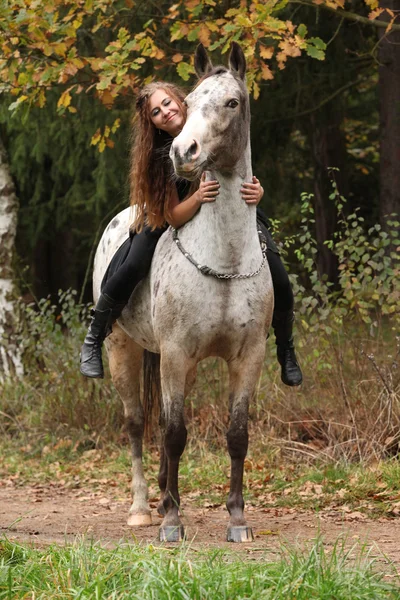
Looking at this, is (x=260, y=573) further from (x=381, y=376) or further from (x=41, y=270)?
(x=41, y=270)

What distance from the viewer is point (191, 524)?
6836mm

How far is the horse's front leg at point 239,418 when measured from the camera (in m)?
6.06

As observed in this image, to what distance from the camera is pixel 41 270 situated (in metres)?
20.3

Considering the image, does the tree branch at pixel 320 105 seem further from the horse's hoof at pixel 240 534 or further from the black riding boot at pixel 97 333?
the horse's hoof at pixel 240 534

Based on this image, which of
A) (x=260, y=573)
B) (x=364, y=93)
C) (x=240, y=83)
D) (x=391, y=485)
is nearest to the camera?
(x=260, y=573)

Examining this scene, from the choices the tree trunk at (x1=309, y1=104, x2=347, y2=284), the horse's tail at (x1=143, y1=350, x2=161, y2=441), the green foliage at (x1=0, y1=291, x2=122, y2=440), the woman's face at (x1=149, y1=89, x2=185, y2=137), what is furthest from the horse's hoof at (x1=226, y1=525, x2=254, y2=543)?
the tree trunk at (x1=309, y1=104, x2=347, y2=284)

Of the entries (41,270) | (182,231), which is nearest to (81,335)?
(182,231)

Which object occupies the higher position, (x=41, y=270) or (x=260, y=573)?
(x=260, y=573)

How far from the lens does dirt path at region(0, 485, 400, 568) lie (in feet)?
18.9

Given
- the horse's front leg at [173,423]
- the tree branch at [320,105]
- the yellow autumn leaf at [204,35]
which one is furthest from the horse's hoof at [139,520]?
the tree branch at [320,105]

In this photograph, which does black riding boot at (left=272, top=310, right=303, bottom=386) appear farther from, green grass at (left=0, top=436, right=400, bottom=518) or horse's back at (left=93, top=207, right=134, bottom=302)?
horse's back at (left=93, top=207, right=134, bottom=302)

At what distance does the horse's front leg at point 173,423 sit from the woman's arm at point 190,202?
834 millimetres

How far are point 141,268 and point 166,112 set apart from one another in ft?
3.34

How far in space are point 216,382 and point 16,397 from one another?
2596 mm
